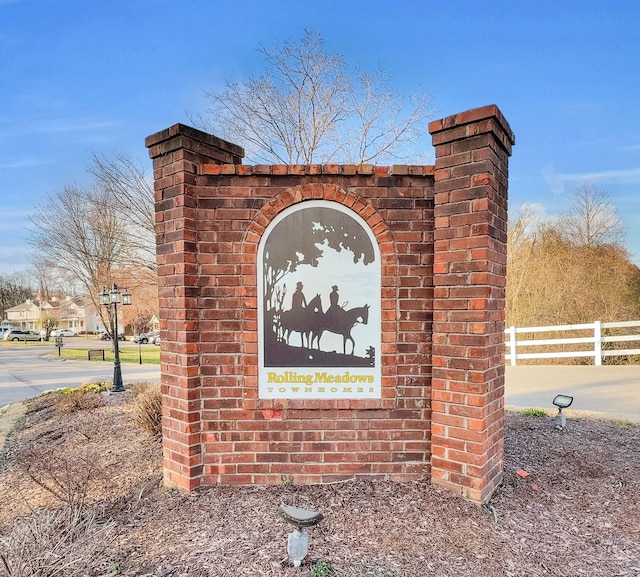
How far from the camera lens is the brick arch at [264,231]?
124 inches

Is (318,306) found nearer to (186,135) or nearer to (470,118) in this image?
(186,135)

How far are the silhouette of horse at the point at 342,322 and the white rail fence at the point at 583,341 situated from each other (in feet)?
24.2

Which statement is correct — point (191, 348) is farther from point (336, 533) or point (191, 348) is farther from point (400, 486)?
point (400, 486)

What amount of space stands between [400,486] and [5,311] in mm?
85055

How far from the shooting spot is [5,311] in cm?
6794

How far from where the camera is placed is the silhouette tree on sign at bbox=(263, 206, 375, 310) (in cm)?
319

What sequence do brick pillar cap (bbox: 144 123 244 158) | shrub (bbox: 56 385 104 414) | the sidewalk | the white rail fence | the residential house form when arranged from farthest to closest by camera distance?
the residential house, the white rail fence, shrub (bbox: 56 385 104 414), the sidewalk, brick pillar cap (bbox: 144 123 244 158)

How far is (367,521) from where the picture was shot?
Answer: 2.69 metres

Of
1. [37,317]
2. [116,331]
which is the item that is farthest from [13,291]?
[116,331]

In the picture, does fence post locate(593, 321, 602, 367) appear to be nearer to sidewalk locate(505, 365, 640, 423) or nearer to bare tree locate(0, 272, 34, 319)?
sidewalk locate(505, 365, 640, 423)

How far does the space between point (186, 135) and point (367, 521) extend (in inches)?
125

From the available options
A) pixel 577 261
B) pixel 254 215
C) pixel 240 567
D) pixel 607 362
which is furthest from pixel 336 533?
pixel 577 261

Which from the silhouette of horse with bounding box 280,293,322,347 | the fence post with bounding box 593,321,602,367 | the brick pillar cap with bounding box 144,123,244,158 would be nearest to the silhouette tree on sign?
the silhouette of horse with bounding box 280,293,322,347

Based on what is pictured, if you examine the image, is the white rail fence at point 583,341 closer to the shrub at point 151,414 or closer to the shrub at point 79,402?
the shrub at point 151,414
